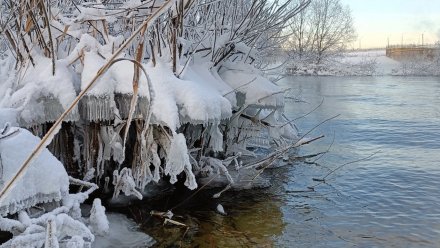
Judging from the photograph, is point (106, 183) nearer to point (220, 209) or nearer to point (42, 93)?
point (220, 209)

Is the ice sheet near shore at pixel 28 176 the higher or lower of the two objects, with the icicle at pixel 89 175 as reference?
higher

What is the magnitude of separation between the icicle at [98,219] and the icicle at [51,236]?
0.98 meters

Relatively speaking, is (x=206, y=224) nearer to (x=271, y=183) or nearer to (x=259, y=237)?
(x=259, y=237)

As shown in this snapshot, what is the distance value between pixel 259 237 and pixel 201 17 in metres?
3.87

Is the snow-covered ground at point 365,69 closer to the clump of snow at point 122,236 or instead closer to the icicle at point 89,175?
the icicle at point 89,175

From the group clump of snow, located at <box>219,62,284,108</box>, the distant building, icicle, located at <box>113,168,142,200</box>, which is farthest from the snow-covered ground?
icicle, located at <box>113,168,142,200</box>

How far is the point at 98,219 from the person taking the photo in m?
4.46

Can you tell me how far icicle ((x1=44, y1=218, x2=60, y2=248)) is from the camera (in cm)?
329

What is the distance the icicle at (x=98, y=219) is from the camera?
175 inches

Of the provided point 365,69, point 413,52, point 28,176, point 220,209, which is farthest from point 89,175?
point 413,52

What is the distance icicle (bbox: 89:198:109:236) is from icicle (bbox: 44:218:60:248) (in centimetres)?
98

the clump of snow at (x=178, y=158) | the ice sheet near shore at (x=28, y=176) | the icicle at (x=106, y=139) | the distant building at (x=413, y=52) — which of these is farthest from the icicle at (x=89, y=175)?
the distant building at (x=413, y=52)

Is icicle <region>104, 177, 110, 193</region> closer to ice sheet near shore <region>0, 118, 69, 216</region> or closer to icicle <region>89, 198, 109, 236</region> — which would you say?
icicle <region>89, 198, 109, 236</region>

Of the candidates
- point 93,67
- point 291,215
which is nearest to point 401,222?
point 291,215
